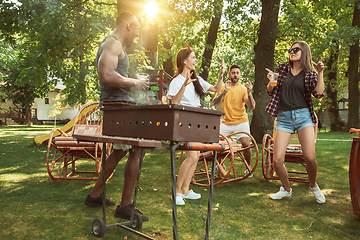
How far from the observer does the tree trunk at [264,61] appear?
32.9ft

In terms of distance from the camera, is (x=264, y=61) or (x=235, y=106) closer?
(x=235, y=106)

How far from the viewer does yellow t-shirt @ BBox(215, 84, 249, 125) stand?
18.2 feet

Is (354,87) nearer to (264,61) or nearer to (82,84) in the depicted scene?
(264,61)

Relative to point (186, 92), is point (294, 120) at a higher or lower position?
lower

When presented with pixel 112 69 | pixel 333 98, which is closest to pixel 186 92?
pixel 112 69

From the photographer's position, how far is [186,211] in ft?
11.7

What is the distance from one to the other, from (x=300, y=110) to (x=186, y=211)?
1948 millimetres

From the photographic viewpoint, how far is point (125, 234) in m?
2.81

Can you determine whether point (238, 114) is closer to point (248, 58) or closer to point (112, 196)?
point (112, 196)

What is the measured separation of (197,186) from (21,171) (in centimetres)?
337

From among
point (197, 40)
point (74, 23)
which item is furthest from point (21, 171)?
point (197, 40)

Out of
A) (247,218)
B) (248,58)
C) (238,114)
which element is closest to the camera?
(247,218)

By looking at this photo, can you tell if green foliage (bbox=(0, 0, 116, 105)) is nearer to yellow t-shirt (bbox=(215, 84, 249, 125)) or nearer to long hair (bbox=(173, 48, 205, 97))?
yellow t-shirt (bbox=(215, 84, 249, 125))

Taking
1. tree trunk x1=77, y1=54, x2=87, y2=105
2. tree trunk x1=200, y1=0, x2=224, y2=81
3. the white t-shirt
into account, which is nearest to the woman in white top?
the white t-shirt
